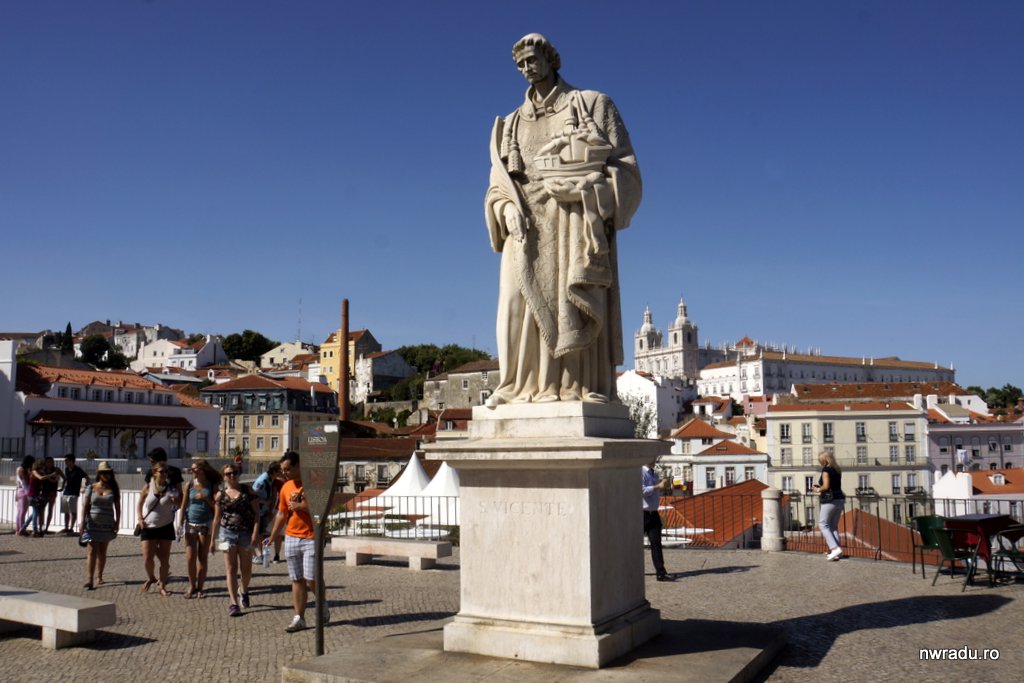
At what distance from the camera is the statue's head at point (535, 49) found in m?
6.29

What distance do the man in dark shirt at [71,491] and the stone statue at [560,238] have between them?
1222cm

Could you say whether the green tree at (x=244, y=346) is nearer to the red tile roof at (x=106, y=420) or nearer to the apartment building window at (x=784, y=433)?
the red tile roof at (x=106, y=420)

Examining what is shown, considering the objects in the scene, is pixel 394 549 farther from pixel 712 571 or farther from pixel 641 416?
pixel 641 416

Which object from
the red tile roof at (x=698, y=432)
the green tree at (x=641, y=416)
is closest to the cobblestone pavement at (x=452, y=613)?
the green tree at (x=641, y=416)

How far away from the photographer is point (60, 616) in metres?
7.04

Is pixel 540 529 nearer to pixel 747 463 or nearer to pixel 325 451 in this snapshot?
pixel 325 451

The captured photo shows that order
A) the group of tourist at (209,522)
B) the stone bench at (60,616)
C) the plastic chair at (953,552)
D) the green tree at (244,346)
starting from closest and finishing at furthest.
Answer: the stone bench at (60,616)
the group of tourist at (209,522)
the plastic chair at (953,552)
the green tree at (244,346)

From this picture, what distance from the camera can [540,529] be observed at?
5.48m

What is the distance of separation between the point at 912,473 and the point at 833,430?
20.4ft

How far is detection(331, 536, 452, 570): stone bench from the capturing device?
11992mm

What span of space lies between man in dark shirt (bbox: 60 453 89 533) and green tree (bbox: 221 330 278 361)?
400ft

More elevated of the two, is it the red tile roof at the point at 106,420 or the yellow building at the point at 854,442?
the red tile roof at the point at 106,420

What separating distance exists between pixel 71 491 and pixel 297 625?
10.8 m

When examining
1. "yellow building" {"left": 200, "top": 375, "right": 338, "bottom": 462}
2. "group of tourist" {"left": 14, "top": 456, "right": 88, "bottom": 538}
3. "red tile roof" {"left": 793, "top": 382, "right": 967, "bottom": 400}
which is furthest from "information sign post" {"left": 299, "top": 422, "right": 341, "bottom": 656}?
"red tile roof" {"left": 793, "top": 382, "right": 967, "bottom": 400}
